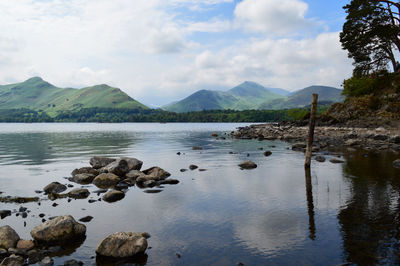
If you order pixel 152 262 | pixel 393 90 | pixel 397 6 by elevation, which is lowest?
pixel 152 262

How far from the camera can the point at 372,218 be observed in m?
14.8

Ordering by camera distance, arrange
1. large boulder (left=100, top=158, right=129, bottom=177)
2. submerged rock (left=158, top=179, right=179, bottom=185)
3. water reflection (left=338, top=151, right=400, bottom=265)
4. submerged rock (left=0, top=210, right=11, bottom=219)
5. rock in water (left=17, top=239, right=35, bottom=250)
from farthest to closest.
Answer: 1. large boulder (left=100, top=158, right=129, bottom=177)
2. submerged rock (left=158, top=179, right=179, bottom=185)
3. submerged rock (left=0, top=210, right=11, bottom=219)
4. rock in water (left=17, top=239, right=35, bottom=250)
5. water reflection (left=338, top=151, right=400, bottom=265)

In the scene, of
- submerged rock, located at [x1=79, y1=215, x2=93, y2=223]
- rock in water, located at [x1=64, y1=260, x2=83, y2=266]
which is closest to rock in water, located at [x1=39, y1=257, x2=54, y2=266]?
rock in water, located at [x1=64, y1=260, x2=83, y2=266]

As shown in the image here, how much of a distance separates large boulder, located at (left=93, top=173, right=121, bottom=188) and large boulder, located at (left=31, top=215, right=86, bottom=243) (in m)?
11.2

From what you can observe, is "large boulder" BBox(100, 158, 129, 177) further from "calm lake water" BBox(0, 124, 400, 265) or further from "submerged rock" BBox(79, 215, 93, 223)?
"submerged rock" BBox(79, 215, 93, 223)

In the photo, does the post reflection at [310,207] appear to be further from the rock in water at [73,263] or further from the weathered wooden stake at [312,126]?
the rock in water at [73,263]

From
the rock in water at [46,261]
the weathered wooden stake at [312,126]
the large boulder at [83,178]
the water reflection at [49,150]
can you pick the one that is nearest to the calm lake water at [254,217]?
the rock in water at [46,261]

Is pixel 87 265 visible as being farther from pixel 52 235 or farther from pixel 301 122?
pixel 301 122

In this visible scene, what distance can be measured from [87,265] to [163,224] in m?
4.85

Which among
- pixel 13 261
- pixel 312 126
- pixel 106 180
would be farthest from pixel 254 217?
pixel 312 126

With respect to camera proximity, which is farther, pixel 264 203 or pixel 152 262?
pixel 264 203

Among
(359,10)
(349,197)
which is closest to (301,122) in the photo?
(359,10)

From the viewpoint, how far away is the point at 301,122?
105 m

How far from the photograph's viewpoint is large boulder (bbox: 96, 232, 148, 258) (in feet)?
37.8
